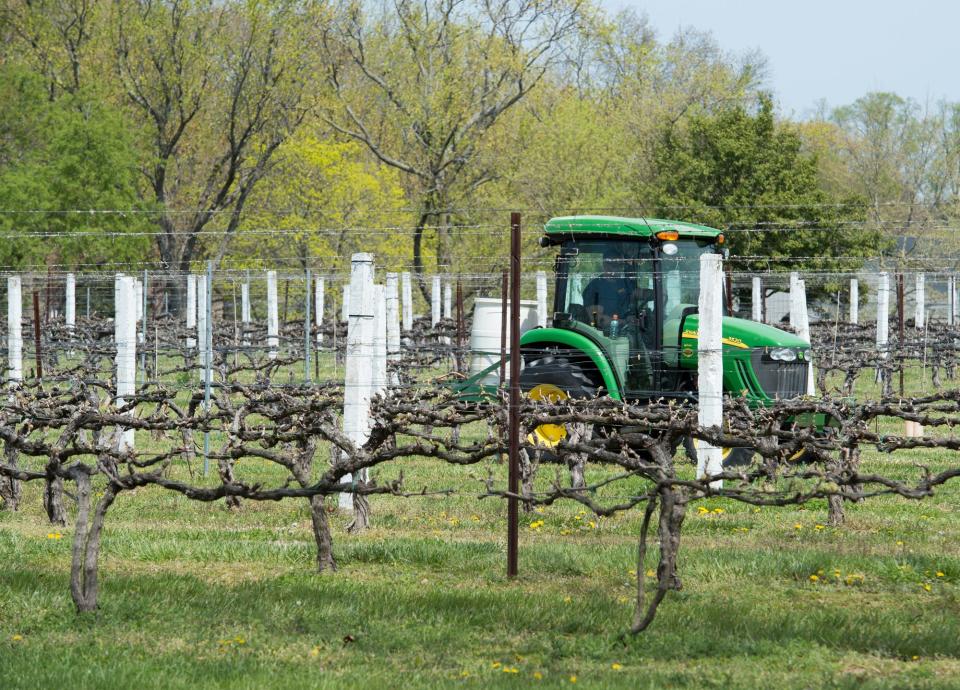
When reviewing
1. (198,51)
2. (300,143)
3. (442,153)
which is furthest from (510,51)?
(198,51)

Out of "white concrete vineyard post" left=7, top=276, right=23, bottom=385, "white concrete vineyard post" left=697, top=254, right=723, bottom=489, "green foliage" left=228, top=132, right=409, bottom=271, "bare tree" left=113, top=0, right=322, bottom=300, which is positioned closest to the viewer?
"white concrete vineyard post" left=697, top=254, right=723, bottom=489

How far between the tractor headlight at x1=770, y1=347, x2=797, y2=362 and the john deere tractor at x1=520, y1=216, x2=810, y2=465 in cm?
1

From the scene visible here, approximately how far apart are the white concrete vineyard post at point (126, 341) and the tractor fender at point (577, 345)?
171 inches

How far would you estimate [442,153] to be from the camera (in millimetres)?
45062

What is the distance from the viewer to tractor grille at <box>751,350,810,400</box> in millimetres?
14859

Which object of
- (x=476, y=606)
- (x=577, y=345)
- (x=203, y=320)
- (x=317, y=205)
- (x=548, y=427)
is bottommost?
(x=476, y=606)

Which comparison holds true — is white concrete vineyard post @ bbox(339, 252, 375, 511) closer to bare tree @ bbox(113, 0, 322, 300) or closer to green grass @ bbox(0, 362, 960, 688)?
green grass @ bbox(0, 362, 960, 688)

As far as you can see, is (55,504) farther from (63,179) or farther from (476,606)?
(63,179)

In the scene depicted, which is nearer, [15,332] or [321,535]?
[321,535]

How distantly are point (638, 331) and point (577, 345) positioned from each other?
0.69 metres

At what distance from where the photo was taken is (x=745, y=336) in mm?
14891

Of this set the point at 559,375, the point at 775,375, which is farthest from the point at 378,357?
the point at 775,375

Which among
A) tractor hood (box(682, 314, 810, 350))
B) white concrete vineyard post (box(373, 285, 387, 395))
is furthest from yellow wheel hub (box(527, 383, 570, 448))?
white concrete vineyard post (box(373, 285, 387, 395))

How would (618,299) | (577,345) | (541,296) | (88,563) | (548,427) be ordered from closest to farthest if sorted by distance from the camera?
(88,563) < (577,345) < (618,299) < (548,427) < (541,296)
